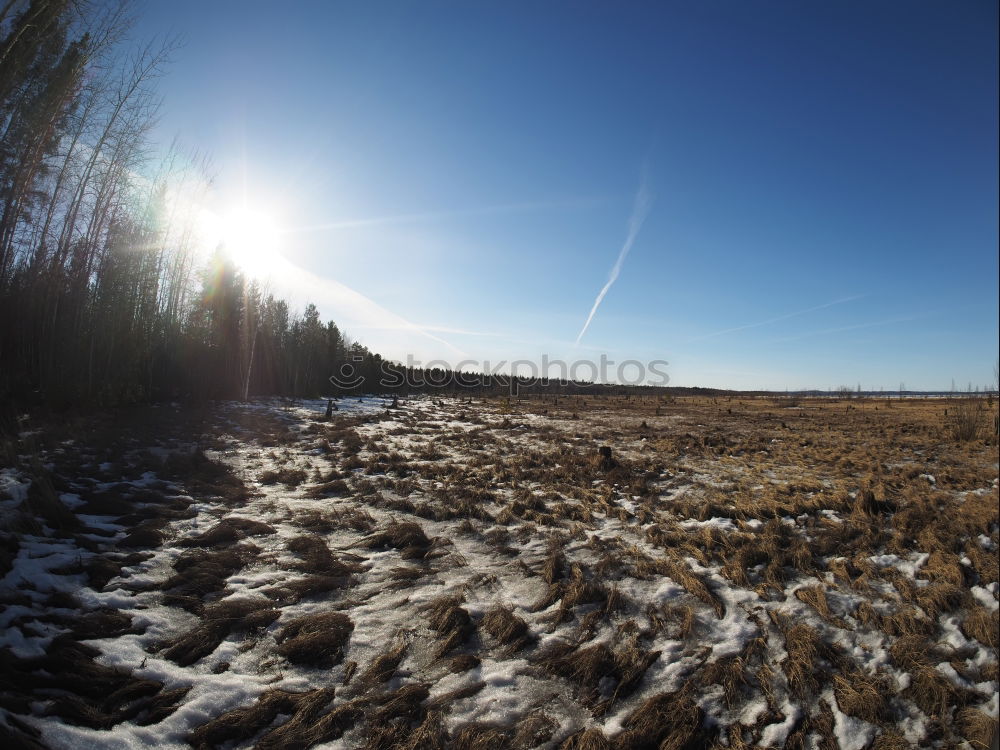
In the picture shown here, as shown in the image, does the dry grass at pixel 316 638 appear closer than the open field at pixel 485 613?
No

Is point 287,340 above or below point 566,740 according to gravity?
above

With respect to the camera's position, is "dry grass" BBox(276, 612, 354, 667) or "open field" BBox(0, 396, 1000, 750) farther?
"dry grass" BBox(276, 612, 354, 667)

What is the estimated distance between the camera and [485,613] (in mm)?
4590

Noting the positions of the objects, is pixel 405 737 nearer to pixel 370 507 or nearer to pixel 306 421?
pixel 370 507

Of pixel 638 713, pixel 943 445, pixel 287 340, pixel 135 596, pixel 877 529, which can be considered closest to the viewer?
pixel 638 713

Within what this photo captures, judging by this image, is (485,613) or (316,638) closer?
(316,638)

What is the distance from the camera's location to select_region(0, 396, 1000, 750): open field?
305 cm

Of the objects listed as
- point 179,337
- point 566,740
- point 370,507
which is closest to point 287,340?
point 179,337

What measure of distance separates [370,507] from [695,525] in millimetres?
6691

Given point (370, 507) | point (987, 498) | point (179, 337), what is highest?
point (179, 337)

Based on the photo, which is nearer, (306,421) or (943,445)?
(943,445)

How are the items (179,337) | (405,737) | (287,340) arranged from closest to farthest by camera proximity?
(405,737), (179,337), (287,340)

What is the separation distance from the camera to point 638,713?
3.16 metres

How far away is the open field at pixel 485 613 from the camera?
3055 millimetres
